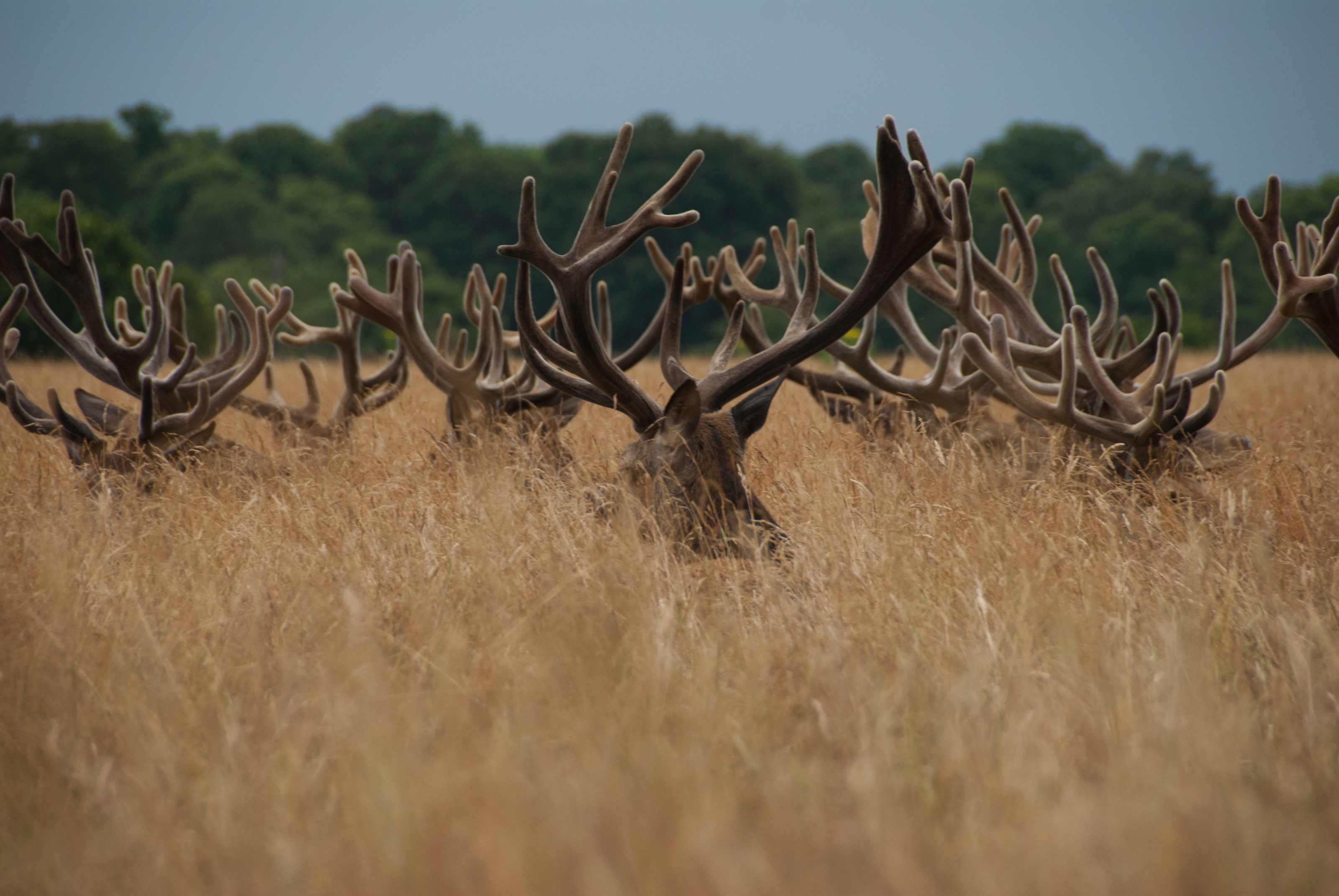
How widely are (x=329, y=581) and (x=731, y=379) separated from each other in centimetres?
148

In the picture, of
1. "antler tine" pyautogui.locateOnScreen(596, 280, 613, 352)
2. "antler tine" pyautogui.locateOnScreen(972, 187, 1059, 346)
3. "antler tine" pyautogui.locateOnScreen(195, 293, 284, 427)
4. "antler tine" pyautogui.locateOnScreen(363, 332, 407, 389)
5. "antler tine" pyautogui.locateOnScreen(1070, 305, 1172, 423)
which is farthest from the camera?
"antler tine" pyautogui.locateOnScreen(363, 332, 407, 389)

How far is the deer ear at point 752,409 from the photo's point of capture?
3.19 m

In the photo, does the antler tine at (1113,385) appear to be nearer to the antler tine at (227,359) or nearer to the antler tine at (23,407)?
the antler tine at (227,359)

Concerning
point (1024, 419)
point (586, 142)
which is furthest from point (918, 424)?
point (586, 142)

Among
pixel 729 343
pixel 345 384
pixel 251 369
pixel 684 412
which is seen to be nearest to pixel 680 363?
pixel 684 412

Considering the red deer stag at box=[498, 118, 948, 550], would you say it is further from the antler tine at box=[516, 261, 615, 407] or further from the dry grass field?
the dry grass field

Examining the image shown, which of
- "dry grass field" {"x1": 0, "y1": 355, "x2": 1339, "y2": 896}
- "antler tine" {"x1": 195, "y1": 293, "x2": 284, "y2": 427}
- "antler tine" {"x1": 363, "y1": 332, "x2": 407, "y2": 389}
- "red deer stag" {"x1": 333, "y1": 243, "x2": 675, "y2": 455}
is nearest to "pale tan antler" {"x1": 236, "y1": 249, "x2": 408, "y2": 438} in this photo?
"antler tine" {"x1": 363, "y1": 332, "x2": 407, "y2": 389}

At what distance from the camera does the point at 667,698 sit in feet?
6.24

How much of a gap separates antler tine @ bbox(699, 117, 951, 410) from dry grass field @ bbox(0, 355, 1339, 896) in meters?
0.55

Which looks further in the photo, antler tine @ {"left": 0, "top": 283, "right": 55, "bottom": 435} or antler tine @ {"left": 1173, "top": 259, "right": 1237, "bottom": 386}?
antler tine @ {"left": 1173, "top": 259, "right": 1237, "bottom": 386}

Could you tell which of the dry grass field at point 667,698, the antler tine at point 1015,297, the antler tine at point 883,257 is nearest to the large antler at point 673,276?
the antler tine at point 883,257

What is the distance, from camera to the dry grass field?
131 centimetres

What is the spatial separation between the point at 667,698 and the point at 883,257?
1.91 meters

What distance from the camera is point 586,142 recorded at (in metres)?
42.3
